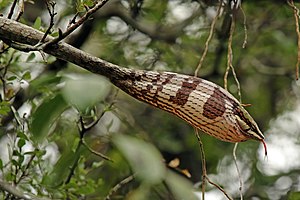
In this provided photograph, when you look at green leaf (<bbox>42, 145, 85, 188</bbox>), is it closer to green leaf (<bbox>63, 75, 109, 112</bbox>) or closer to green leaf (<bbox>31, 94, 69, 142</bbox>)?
green leaf (<bbox>31, 94, 69, 142</bbox>)

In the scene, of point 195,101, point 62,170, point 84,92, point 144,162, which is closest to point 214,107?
point 195,101

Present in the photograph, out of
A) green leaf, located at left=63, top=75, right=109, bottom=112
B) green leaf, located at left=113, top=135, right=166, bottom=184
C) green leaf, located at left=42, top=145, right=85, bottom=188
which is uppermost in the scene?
green leaf, located at left=63, top=75, right=109, bottom=112

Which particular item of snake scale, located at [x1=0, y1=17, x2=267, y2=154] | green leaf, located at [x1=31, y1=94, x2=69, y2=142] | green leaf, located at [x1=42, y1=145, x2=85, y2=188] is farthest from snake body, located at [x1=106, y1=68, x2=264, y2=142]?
green leaf, located at [x1=42, y1=145, x2=85, y2=188]

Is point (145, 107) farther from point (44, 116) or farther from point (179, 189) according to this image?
point (44, 116)

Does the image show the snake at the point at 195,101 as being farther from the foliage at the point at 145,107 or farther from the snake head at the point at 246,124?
the foliage at the point at 145,107

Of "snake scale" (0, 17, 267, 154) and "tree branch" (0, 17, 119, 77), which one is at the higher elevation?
"tree branch" (0, 17, 119, 77)

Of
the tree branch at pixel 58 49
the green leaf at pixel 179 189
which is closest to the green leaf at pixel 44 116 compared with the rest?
the tree branch at pixel 58 49

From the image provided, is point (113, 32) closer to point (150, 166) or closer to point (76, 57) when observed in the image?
point (150, 166)
